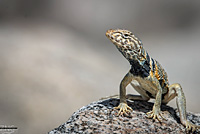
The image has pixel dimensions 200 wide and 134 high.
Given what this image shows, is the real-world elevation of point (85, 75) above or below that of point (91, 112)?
above

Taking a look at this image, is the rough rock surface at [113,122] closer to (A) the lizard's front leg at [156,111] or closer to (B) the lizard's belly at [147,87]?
(A) the lizard's front leg at [156,111]

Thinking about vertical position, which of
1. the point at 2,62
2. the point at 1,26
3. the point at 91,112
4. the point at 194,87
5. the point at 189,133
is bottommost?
the point at 189,133

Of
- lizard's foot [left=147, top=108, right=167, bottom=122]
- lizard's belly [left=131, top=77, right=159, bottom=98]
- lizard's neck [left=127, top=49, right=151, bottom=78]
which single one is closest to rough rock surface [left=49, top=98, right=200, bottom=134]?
lizard's foot [left=147, top=108, right=167, bottom=122]

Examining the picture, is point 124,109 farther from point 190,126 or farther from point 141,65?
point 190,126

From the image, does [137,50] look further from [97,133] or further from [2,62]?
[2,62]

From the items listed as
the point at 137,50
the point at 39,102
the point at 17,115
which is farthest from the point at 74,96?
the point at 137,50

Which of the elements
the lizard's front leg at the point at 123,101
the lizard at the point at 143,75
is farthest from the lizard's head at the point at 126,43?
the lizard's front leg at the point at 123,101
